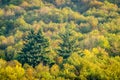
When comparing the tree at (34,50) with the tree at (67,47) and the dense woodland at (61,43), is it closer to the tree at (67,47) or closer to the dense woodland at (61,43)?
the dense woodland at (61,43)

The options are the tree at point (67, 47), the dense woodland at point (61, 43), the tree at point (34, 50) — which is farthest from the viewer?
the tree at point (67, 47)

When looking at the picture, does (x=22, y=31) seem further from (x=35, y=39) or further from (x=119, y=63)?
(x=119, y=63)

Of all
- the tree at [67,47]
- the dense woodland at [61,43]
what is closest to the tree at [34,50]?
the dense woodland at [61,43]

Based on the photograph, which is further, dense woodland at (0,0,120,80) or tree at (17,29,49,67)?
tree at (17,29,49,67)

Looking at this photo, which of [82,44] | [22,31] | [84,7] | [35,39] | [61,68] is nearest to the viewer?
[61,68]

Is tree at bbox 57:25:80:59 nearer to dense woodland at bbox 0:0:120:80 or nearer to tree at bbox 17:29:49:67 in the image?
dense woodland at bbox 0:0:120:80

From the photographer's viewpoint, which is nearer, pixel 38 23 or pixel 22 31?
pixel 22 31

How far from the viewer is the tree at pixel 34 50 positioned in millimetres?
76188

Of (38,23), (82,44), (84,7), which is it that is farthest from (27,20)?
(82,44)

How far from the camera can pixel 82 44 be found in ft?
302

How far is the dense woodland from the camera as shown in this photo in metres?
72.8

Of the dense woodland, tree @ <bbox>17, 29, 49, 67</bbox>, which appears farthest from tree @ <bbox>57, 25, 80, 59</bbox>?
tree @ <bbox>17, 29, 49, 67</bbox>

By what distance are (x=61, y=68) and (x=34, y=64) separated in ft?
21.4

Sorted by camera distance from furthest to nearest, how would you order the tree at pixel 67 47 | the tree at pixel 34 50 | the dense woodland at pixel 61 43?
the tree at pixel 67 47, the tree at pixel 34 50, the dense woodland at pixel 61 43
